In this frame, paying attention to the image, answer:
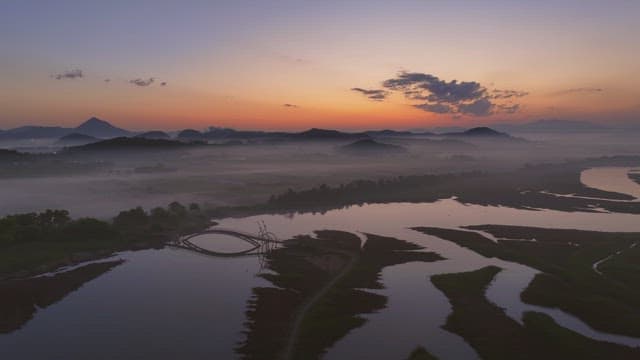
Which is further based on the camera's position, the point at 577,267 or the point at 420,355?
the point at 577,267

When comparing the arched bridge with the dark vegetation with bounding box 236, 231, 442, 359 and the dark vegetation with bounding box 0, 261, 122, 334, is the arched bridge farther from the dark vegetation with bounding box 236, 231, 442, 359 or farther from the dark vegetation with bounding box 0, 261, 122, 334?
the dark vegetation with bounding box 0, 261, 122, 334

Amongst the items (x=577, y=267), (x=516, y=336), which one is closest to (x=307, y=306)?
(x=516, y=336)

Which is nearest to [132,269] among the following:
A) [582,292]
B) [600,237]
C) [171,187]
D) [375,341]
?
[375,341]

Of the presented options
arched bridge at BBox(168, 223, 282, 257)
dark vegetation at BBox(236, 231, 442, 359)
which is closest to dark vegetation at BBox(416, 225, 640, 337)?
dark vegetation at BBox(236, 231, 442, 359)

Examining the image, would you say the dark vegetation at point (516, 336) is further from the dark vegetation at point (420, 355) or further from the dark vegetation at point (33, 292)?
the dark vegetation at point (33, 292)

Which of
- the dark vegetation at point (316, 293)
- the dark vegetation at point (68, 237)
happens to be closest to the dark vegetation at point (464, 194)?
the dark vegetation at point (68, 237)

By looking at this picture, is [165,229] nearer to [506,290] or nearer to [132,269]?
[132,269]

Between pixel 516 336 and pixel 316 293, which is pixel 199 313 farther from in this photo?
pixel 516 336
